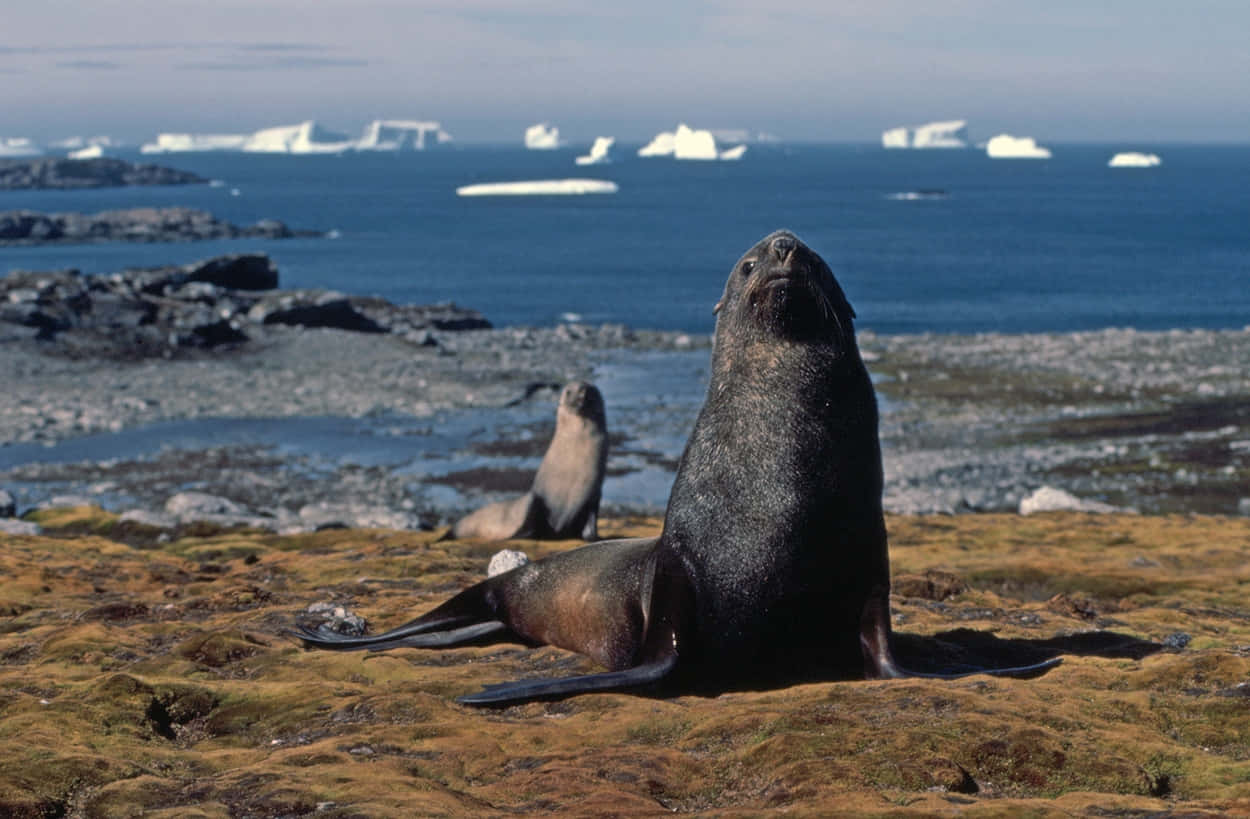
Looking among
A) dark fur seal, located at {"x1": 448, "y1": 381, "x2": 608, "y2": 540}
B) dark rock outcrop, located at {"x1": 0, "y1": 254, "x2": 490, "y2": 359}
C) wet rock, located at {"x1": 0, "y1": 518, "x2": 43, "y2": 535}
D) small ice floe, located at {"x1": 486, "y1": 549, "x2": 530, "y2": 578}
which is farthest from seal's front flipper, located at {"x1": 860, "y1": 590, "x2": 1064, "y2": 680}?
dark rock outcrop, located at {"x1": 0, "y1": 254, "x2": 490, "y2": 359}

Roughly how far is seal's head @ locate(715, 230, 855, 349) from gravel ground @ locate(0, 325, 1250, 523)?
2013 cm

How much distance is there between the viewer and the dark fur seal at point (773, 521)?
7.31 metres

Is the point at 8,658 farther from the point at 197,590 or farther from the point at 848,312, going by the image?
the point at 848,312

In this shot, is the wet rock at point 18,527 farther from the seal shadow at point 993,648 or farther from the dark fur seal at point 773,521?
the seal shadow at point 993,648

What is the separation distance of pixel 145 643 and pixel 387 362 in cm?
4210

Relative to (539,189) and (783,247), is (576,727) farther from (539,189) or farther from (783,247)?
(539,189)

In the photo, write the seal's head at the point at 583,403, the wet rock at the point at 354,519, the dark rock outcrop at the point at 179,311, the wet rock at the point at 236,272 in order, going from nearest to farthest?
the seal's head at the point at 583,403
the wet rock at the point at 354,519
the dark rock outcrop at the point at 179,311
the wet rock at the point at 236,272

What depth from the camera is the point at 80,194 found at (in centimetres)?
19562

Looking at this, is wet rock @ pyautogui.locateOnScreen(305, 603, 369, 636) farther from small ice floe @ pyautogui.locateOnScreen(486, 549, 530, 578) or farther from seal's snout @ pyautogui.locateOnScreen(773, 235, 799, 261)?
seal's snout @ pyautogui.locateOnScreen(773, 235, 799, 261)

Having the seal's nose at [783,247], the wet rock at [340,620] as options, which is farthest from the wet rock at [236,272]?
the seal's nose at [783,247]

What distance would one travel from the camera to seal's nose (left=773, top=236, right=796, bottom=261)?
24.9 ft

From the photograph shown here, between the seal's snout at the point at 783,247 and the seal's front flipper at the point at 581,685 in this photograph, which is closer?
the seal's front flipper at the point at 581,685

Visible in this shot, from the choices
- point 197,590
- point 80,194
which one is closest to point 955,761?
point 197,590

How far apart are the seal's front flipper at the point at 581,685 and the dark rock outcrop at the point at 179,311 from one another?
160 feet
